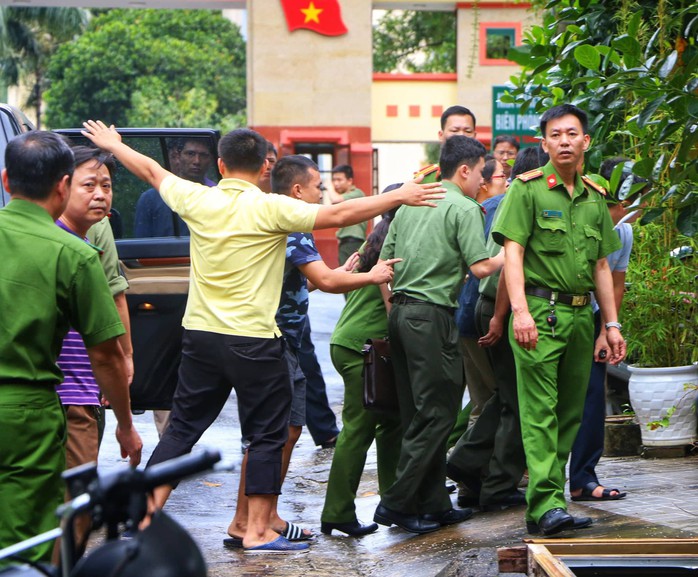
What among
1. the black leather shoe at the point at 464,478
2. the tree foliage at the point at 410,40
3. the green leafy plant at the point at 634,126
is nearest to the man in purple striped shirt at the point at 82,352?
the black leather shoe at the point at 464,478

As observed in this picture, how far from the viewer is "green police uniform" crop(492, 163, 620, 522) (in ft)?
20.0

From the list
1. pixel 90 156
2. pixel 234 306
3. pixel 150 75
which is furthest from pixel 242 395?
pixel 150 75

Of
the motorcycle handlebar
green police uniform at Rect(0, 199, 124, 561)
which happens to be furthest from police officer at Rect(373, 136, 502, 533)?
the motorcycle handlebar

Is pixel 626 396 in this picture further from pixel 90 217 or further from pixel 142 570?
pixel 142 570

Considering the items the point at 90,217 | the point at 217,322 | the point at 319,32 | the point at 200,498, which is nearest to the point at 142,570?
the point at 90,217

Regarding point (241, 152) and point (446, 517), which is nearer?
point (241, 152)

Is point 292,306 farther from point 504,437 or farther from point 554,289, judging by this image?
point 554,289

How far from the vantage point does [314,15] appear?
28953 millimetres

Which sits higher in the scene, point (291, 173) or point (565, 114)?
point (565, 114)

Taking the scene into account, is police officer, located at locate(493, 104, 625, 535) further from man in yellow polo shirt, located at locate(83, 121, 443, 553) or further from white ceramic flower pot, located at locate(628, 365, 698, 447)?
white ceramic flower pot, located at locate(628, 365, 698, 447)

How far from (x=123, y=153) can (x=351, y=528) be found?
2342 millimetres

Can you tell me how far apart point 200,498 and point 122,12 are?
4279cm

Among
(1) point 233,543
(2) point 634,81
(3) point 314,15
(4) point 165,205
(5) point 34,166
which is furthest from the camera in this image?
(3) point 314,15

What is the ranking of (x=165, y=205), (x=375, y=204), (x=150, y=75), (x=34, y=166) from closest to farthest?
(x=34, y=166) < (x=375, y=204) < (x=165, y=205) < (x=150, y=75)
